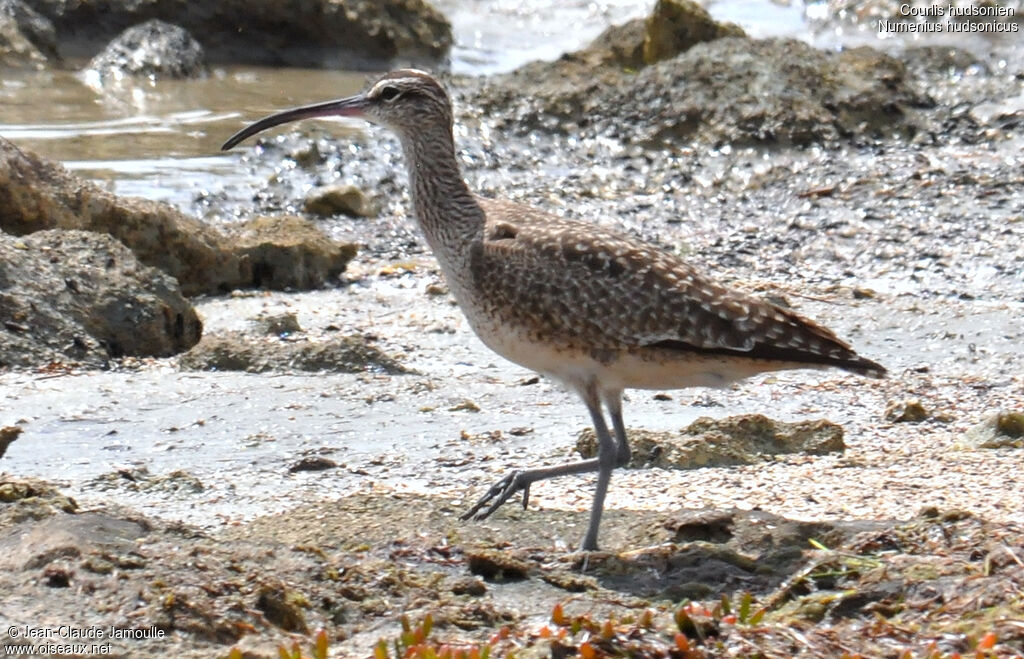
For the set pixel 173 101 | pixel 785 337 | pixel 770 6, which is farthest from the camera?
pixel 770 6

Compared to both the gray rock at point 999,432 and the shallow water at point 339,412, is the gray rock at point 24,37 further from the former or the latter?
the gray rock at point 999,432

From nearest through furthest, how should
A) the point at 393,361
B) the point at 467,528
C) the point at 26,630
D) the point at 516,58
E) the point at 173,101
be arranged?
1. the point at 26,630
2. the point at 467,528
3. the point at 393,361
4. the point at 173,101
5. the point at 516,58

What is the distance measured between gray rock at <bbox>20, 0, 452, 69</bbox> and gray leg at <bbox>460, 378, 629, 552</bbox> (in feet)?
38.7

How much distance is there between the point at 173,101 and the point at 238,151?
8.22 ft

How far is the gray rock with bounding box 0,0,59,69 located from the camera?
1678 centimetres

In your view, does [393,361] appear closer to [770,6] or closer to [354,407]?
[354,407]

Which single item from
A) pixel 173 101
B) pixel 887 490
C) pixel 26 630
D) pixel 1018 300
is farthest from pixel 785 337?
pixel 173 101

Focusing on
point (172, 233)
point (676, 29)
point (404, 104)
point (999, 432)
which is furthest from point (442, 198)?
point (676, 29)

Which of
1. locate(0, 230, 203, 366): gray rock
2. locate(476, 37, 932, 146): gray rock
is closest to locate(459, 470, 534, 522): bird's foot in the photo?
locate(0, 230, 203, 366): gray rock

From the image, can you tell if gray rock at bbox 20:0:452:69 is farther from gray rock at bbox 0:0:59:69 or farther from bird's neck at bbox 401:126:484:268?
bird's neck at bbox 401:126:484:268

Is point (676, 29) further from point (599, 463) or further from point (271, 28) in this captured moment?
point (599, 463)

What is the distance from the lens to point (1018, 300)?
33.4 feet

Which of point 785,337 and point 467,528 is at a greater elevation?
point 785,337

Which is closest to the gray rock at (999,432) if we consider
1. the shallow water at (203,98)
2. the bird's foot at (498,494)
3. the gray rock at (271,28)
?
the bird's foot at (498,494)
